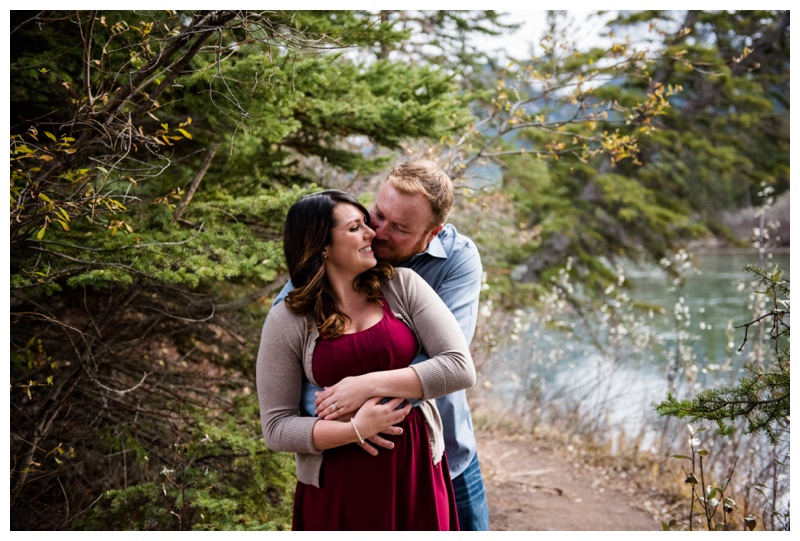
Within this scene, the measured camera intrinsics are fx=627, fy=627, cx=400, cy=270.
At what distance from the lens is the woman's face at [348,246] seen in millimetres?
1815

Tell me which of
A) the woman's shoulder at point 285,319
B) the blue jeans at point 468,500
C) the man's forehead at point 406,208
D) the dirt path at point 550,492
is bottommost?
the dirt path at point 550,492

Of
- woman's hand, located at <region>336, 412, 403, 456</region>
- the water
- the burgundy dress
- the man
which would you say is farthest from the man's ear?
the water

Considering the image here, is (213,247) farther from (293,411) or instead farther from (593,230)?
(593,230)

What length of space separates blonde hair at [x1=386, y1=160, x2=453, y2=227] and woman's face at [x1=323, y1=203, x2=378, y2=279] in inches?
8.8

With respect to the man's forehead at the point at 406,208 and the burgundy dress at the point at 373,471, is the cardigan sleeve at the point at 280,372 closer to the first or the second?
the burgundy dress at the point at 373,471

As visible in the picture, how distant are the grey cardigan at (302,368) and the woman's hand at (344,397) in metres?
0.05

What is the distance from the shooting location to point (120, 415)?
11.8ft

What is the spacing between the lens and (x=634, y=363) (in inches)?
301

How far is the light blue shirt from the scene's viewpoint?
6.89 ft

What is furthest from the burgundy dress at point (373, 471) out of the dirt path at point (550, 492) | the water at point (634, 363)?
the dirt path at point (550, 492)

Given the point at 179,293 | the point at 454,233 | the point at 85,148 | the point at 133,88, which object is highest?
the point at 133,88

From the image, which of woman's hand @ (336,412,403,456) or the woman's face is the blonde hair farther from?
woman's hand @ (336,412,403,456)
